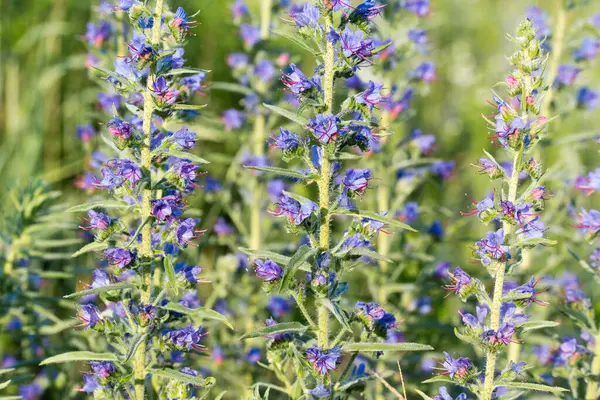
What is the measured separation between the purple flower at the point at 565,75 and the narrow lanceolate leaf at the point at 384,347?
2.46 m

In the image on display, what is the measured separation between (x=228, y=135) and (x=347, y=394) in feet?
6.73

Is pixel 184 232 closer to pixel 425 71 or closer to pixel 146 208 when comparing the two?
pixel 146 208

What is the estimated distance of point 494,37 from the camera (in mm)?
8930

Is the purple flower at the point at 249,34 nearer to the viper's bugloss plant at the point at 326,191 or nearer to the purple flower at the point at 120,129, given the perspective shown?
the viper's bugloss plant at the point at 326,191

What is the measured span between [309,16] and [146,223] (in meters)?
0.90

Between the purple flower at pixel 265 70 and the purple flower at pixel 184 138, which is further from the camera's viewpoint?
the purple flower at pixel 265 70

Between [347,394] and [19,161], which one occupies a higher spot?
[19,161]

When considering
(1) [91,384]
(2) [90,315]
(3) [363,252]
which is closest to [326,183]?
(3) [363,252]

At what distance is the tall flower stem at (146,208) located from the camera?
96.6 inches

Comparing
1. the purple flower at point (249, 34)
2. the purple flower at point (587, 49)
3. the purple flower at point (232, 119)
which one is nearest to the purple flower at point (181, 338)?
the purple flower at point (232, 119)

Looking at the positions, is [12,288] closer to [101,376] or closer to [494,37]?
[101,376]

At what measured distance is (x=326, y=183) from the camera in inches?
98.2

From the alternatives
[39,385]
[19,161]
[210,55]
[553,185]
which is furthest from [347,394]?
[210,55]

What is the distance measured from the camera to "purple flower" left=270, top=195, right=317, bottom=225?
2.41 metres
